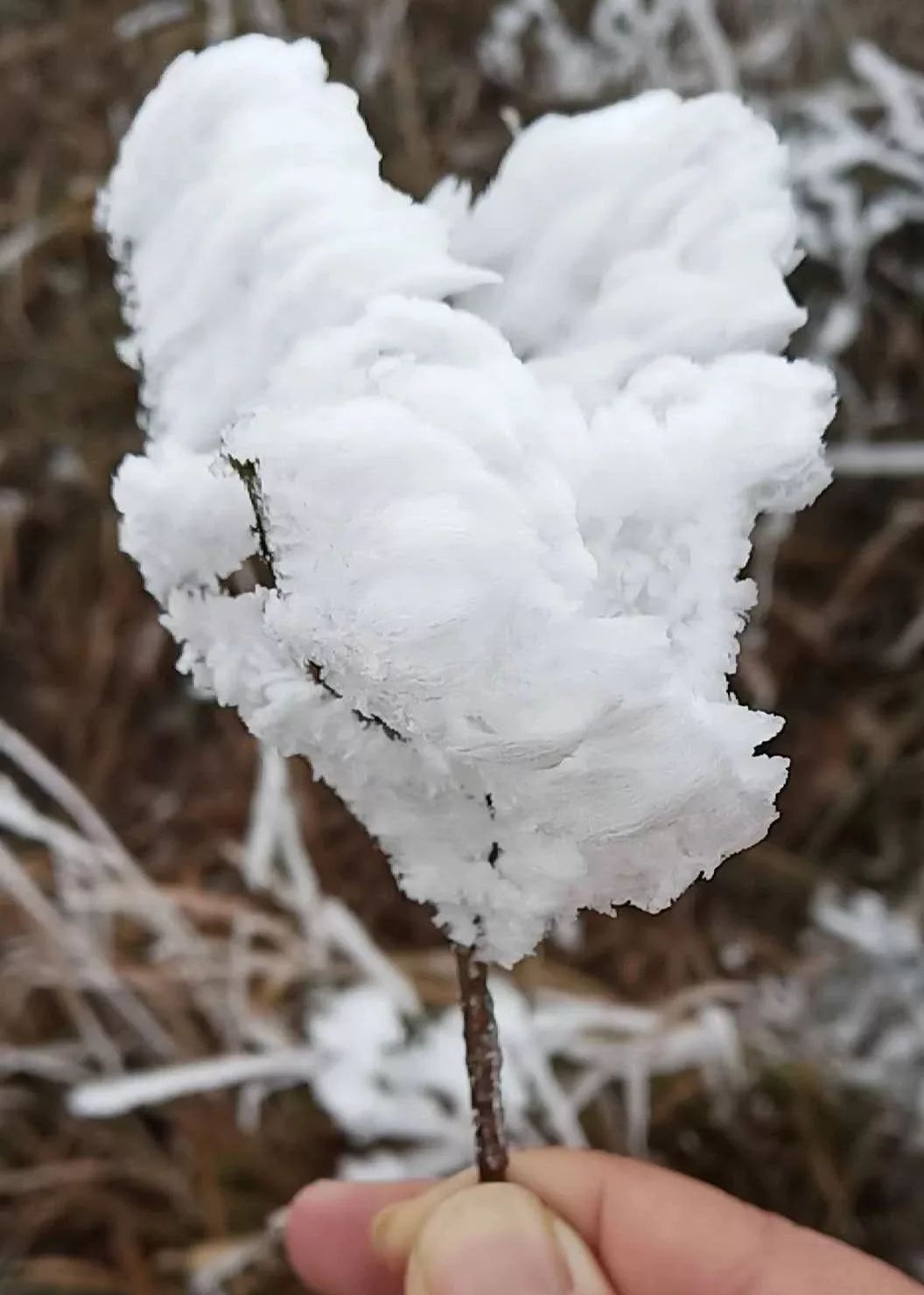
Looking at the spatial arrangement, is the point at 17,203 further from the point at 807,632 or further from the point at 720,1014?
the point at 720,1014

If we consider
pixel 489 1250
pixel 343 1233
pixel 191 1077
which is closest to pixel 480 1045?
pixel 489 1250

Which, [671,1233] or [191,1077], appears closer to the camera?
[671,1233]

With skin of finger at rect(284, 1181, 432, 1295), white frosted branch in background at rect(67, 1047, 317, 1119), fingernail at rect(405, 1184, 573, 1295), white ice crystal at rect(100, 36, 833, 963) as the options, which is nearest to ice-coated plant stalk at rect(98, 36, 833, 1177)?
white ice crystal at rect(100, 36, 833, 963)

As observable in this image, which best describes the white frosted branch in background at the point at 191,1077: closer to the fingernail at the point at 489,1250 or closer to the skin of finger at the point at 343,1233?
the skin of finger at the point at 343,1233

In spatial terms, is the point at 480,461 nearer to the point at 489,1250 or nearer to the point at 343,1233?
the point at 489,1250

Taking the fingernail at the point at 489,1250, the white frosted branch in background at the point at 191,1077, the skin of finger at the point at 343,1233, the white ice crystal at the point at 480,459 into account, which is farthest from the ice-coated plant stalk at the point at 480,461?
the white frosted branch in background at the point at 191,1077

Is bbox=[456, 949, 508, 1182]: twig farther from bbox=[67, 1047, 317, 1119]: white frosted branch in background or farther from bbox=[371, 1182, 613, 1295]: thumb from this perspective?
bbox=[67, 1047, 317, 1119]: white frosted branch in background
